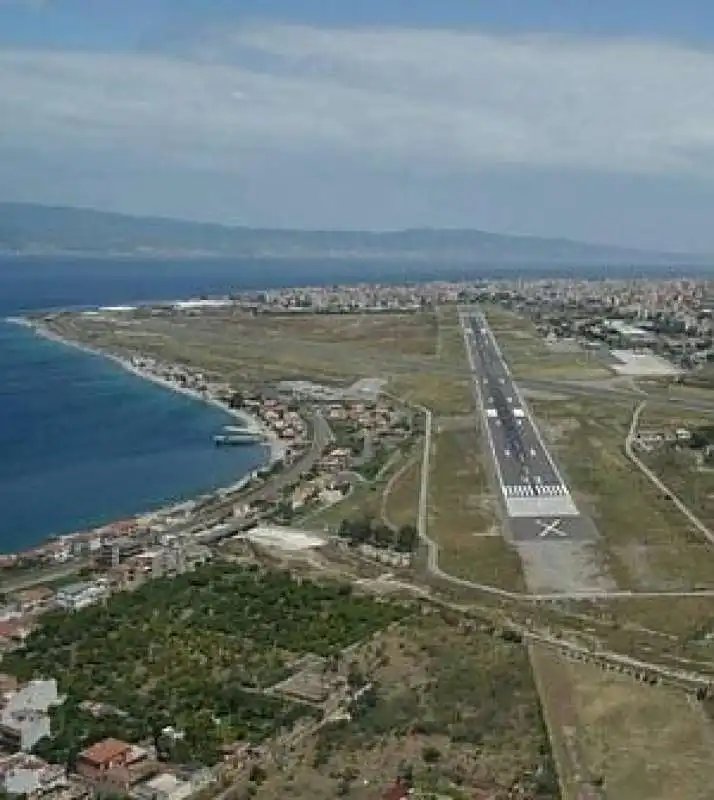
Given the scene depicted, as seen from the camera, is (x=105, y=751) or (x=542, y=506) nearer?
(x=105, y=751)

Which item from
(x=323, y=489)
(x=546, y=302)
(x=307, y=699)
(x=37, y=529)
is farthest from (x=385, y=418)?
(x=546, y=302)

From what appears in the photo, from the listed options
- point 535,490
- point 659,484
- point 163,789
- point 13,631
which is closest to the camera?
point 163,789

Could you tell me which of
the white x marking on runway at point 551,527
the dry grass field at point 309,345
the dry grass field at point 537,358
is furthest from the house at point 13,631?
the dry grass field at point 537,358

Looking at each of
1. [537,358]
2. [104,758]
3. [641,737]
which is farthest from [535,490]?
[537,358]

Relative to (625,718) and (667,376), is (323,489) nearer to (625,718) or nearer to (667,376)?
(625,718)

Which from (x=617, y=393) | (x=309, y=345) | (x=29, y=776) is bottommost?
(x=29, y=776)

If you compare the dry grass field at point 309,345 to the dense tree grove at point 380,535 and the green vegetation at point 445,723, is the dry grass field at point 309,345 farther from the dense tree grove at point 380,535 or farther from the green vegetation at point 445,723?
the green vegetation at point 445,723

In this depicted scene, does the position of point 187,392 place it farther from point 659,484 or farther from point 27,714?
point 27,714
